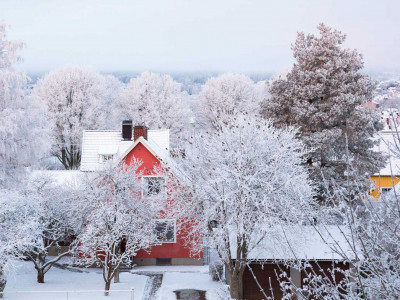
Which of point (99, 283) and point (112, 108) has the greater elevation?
point (112, 108)

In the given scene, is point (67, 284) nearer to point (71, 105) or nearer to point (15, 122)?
point (15, 122)

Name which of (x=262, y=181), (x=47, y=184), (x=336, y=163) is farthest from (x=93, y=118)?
(x=262, y=181)

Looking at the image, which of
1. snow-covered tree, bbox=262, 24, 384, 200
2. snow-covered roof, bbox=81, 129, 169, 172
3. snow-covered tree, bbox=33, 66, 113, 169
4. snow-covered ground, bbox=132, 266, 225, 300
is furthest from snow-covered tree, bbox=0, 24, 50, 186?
snow-covered tree, bbox=33, 66, 113, 169

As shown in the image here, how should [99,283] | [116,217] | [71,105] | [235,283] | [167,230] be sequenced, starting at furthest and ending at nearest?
[71,105]
[167,230]
[99,283]
[116,217]
[235,283]

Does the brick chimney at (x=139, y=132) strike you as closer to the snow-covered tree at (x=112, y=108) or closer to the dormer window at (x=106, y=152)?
the dormer window at (x=106, y=152)

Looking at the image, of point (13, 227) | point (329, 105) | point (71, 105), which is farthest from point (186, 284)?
point (71, 105)

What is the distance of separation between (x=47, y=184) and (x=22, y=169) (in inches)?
66.7

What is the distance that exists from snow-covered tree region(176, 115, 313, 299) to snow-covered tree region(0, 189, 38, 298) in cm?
707

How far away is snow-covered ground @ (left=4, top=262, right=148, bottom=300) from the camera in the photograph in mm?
20166

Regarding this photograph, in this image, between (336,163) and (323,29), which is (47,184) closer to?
(336,163)

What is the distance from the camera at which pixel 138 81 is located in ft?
200

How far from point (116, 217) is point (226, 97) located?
39952 millimetres

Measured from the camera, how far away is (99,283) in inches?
941

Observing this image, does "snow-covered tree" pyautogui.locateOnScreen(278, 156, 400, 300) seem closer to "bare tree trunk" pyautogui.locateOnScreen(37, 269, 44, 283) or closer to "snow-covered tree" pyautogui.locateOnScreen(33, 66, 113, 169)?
"bare tree trunk" pyautogui.locateOnScreen(37, 269, 44, 283)
